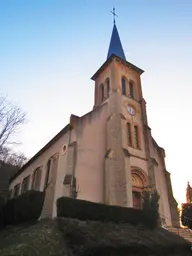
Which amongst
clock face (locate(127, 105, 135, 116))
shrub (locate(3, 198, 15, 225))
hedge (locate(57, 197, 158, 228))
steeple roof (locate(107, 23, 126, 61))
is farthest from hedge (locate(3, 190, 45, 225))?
steeple roof (locate(107, 23, 126, 61))

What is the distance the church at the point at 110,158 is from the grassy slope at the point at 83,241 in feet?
15.7

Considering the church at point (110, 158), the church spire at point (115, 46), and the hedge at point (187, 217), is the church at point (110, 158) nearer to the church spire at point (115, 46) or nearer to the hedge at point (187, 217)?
the hedge at point (187, 217)

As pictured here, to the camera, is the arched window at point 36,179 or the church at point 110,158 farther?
the arched window at point 36,179

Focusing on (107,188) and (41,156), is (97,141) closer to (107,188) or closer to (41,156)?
(107,188)

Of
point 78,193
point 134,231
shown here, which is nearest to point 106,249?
point 134,231

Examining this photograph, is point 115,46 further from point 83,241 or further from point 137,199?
point 83,241

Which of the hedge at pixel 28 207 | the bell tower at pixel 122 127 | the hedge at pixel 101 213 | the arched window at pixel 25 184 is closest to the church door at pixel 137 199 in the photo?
the bell tower at pixel 122 127

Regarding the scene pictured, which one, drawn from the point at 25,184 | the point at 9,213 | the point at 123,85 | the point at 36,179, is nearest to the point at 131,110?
the point at 123,85

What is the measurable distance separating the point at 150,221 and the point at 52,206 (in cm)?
813

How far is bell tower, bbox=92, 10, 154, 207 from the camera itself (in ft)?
49.9

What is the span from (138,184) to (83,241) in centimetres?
1063

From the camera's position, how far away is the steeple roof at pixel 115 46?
26.0 m

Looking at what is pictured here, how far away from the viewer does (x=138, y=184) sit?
1738 cm

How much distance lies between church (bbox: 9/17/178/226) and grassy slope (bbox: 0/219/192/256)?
4781mm
